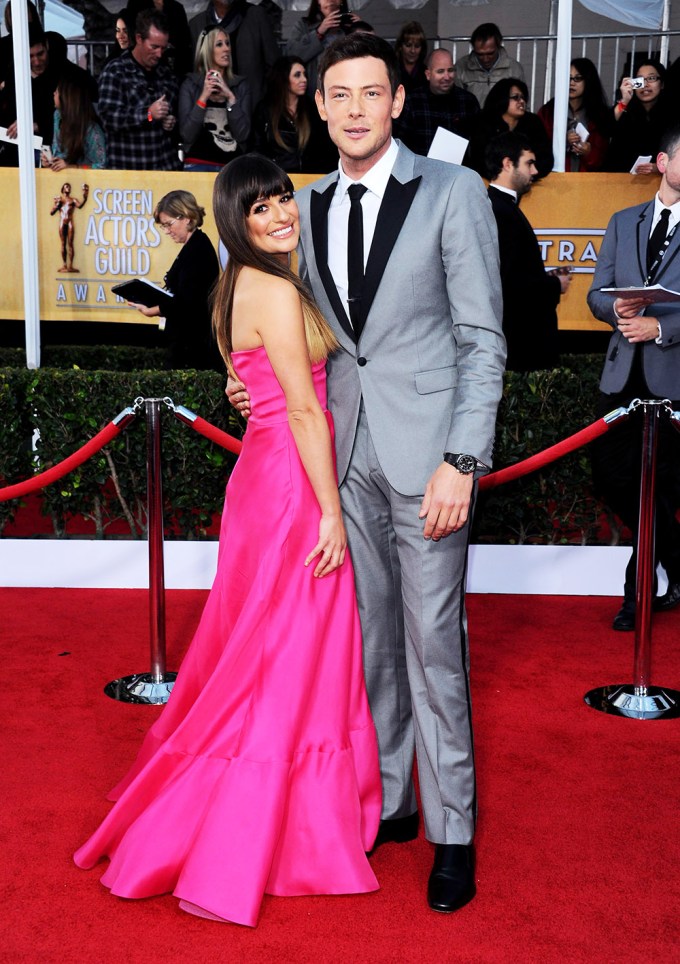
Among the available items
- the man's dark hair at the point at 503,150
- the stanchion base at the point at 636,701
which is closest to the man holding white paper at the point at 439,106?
the man's dark hair at the point at 503,150

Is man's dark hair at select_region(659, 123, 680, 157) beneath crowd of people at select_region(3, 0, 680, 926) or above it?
above

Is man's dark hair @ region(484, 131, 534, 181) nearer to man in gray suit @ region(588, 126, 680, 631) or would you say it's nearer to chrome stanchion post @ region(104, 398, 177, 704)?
man in gray suit @ region(588, 126, 680, 631)

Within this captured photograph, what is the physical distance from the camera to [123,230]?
7.01 metres

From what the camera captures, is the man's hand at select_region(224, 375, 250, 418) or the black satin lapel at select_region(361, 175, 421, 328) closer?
the black satin lapel at select_region(361, 175, 421, 328)

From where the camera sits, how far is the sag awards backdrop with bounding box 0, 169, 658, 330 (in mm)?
6820

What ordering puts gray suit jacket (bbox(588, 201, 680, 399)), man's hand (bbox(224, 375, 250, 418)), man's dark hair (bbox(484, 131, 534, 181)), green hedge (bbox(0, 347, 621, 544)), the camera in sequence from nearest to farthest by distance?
man's hand (bbox(224, 375, 250, 418)) → gray suit jacket (bbox(588, 201, 680, 399)) → man's dark hair (bbox(484, 131, 534, 181)) → green hedge (bbox(0, 347, 621, 544)) → the camera

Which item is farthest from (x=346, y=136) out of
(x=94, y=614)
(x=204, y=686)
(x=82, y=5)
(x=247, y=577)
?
(x=82, y=5)

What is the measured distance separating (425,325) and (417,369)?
0.11 metres

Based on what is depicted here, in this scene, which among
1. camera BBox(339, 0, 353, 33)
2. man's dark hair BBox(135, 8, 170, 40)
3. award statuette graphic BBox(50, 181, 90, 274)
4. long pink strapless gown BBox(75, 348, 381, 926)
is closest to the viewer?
long pink strapless gown BBox(75, 348, 381, 926)

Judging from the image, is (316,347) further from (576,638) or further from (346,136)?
(576,638)

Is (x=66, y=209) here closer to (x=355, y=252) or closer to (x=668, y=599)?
(x=668, y=599)

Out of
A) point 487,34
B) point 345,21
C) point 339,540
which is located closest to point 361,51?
point 339,540

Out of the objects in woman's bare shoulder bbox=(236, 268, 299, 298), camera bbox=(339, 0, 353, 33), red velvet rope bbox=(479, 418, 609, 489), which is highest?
camera bbox=(339, 0, 353, 33)

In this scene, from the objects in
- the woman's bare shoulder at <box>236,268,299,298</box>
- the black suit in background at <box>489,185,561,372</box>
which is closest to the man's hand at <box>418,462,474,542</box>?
the woman's bare shoulder at <box>236,268,299,298</box>
